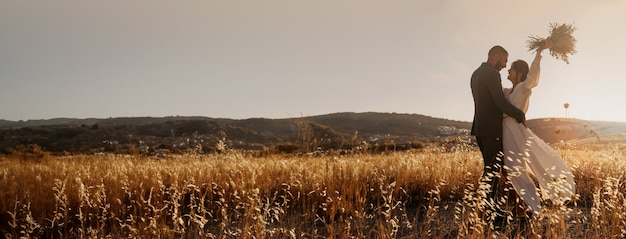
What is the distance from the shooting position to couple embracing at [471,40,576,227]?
4684mm

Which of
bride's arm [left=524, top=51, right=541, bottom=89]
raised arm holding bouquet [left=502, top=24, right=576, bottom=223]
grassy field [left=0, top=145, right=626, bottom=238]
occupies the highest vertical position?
bride's arm [left=524, top=51, right=541, bottom=89]

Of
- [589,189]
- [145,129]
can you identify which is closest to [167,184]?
[589,189]

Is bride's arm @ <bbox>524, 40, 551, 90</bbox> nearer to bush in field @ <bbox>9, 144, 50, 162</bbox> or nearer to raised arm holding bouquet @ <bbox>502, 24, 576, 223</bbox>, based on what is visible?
raised arm holding bouquet @ <bbox>502, 24, 576, 223</bbox>

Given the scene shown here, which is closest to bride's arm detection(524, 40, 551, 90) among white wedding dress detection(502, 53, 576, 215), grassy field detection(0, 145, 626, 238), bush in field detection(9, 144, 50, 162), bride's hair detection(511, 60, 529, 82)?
white wedding dress detection(502, 53, 576, 215)

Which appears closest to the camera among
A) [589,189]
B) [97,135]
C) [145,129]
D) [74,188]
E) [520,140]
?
[520,140]

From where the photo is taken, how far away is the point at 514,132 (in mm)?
4750

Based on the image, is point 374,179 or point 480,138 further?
point 374,179

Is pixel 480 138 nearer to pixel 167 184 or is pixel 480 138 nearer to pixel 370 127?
pixel 167 184

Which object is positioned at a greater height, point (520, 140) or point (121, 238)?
point (520, 140)

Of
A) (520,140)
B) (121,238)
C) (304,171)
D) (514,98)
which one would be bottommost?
(121,238)

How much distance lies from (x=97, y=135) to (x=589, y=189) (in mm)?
44568

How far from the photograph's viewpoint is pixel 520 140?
4707 millimetres

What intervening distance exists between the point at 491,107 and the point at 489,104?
0.04 m

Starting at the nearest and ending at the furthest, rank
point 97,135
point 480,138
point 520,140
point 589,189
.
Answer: point 520,140
point 480,138
point 589,189
point 97,135
